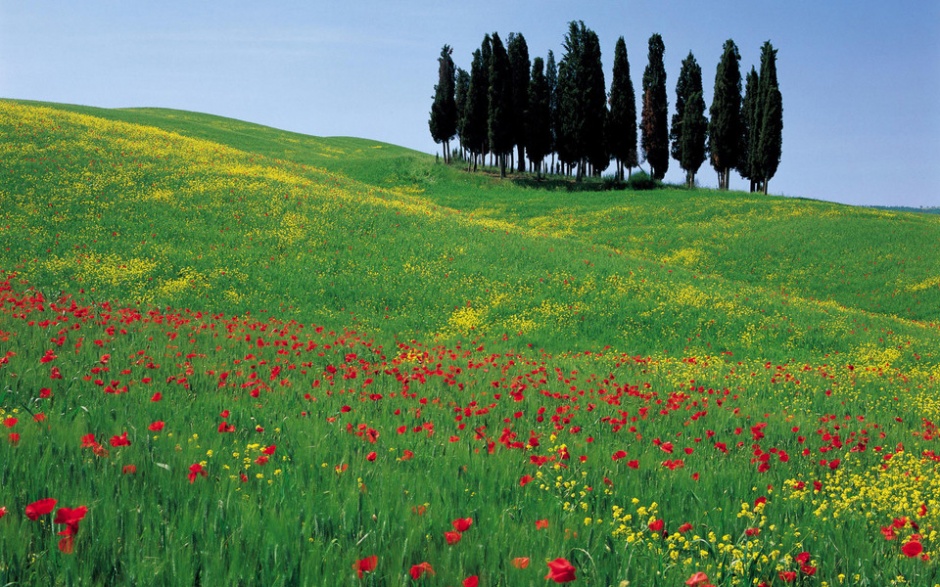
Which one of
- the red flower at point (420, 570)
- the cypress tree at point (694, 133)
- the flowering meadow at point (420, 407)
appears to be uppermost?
the cypress tree at point (694, 133)

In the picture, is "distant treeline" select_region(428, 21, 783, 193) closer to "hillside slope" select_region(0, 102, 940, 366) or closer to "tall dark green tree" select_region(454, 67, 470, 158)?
"tall dark green tree" select_region(454, 67, 470, 158)

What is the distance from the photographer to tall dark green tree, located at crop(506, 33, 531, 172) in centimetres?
5803

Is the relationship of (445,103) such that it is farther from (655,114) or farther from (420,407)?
(420,407)

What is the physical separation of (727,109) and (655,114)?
733 cm

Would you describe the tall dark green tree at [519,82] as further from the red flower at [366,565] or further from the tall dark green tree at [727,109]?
the red flower at [366,565]

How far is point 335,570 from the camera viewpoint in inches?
96.2

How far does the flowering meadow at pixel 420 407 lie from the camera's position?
2.72 m

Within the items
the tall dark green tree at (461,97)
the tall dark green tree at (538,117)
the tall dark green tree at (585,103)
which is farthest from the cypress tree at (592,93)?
the tall dark green tree at (461,97)

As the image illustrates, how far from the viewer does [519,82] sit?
59.3 metres

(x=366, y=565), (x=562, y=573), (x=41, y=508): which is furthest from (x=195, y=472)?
(x=562, y=573)

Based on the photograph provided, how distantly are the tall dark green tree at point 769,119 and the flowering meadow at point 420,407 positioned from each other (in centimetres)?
2669

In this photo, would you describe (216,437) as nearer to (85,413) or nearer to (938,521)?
(85,413)

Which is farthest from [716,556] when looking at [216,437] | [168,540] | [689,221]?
[689,221]

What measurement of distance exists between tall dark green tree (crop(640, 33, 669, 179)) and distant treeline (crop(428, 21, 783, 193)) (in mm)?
99
